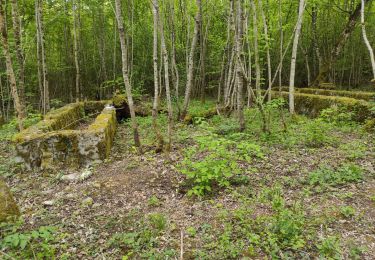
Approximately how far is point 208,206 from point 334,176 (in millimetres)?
2255

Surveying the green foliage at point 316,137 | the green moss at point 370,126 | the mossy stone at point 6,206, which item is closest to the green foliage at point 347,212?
the green foliage at point 316,137

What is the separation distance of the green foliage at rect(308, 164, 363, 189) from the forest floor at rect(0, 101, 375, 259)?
0.02m

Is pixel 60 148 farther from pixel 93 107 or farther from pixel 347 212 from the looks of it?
pixel 93 107

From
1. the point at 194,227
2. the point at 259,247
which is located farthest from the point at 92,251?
the point at 259,247

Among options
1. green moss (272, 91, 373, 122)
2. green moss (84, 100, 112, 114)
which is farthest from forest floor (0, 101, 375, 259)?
green moss (84, 100, 112, 114)

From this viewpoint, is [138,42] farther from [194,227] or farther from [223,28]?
[194,227]

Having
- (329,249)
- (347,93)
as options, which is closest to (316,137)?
(329,249)

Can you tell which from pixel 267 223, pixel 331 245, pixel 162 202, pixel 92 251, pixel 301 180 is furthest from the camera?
pixel 301 180

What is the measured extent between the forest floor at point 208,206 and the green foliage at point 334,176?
2 cm

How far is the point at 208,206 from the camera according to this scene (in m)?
4.11

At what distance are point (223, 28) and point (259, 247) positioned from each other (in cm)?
1547

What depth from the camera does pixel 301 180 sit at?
4.68 meters

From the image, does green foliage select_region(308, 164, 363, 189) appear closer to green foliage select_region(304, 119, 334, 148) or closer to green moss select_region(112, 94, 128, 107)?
green foliage select_region(304, 119, 334, 148)

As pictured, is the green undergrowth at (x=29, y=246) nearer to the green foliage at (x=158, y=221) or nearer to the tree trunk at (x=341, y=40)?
the green foliage at (x=158, y=221)
